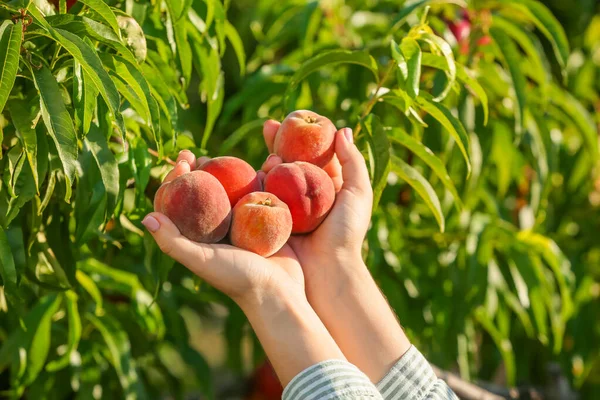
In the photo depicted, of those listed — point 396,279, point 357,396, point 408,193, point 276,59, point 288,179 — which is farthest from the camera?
point 276,59

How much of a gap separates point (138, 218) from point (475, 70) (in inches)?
35.6

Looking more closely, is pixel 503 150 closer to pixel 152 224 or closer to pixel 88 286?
pixel 88 286

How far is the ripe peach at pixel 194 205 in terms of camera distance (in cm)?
119

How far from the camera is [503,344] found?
7.10 ft

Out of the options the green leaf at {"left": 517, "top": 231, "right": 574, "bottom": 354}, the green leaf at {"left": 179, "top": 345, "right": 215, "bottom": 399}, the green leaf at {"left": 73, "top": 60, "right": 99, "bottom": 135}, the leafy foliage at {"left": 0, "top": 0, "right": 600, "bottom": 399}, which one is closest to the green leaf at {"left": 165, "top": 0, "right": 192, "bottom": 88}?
the leafy foliage at {"left": 0, "top": 0, "right": 600, "bottom": 399}

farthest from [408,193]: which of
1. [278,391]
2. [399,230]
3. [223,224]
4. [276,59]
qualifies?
[278,391]

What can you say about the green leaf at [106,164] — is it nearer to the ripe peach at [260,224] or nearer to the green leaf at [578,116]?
the ripe peach at [260,224]

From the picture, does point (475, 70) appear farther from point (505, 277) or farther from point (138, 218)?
point (138, 218)

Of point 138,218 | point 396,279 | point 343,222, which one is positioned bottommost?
point 396,279

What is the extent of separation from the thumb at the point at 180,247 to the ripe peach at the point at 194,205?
5 centimetres

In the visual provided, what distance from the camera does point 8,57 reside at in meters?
1.08

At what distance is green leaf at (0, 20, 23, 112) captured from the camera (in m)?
1.06

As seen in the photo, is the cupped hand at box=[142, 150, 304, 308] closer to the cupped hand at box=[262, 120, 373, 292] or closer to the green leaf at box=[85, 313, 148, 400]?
the cupped hand at box=[262, 120, 373, 292]

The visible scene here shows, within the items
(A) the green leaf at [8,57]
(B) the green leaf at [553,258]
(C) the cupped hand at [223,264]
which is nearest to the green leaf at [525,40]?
(B) the green leaf at [553,258]
